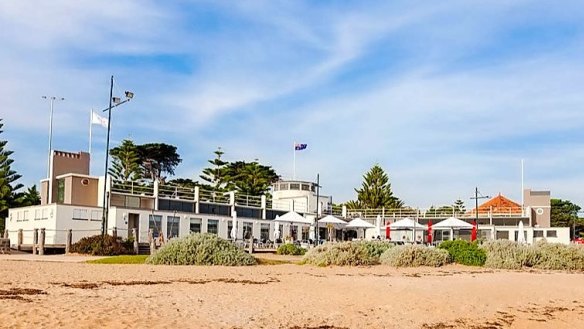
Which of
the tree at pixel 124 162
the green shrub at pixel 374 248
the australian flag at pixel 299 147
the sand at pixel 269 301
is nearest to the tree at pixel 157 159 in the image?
the tree at pixel 124 162

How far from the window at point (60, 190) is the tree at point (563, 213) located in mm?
57447

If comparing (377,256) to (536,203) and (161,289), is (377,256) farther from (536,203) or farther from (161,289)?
(536,203)

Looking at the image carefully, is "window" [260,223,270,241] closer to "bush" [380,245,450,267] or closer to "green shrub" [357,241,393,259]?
"green shrub" [357,241,393,259]

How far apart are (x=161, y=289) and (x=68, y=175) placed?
2471 cm

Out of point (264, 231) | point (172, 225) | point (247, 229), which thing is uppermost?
point (172, 225)

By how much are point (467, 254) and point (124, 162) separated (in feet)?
126

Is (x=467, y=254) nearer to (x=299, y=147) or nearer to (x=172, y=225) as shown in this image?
(x=172, y=225)

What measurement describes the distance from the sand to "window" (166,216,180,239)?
20.2 metres

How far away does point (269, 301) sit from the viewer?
9891 millimetres

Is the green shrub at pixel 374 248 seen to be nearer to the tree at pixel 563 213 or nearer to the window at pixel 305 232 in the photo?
the window at pixel 305 232

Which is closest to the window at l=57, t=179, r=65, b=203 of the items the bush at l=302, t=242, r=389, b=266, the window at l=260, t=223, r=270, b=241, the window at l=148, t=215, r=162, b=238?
the window at l=148, t=215, r=162, b=238

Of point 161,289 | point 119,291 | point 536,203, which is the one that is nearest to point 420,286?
point 161,289

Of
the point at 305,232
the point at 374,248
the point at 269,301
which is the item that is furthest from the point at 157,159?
the point at 269,301

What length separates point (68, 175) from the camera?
33.3 m
